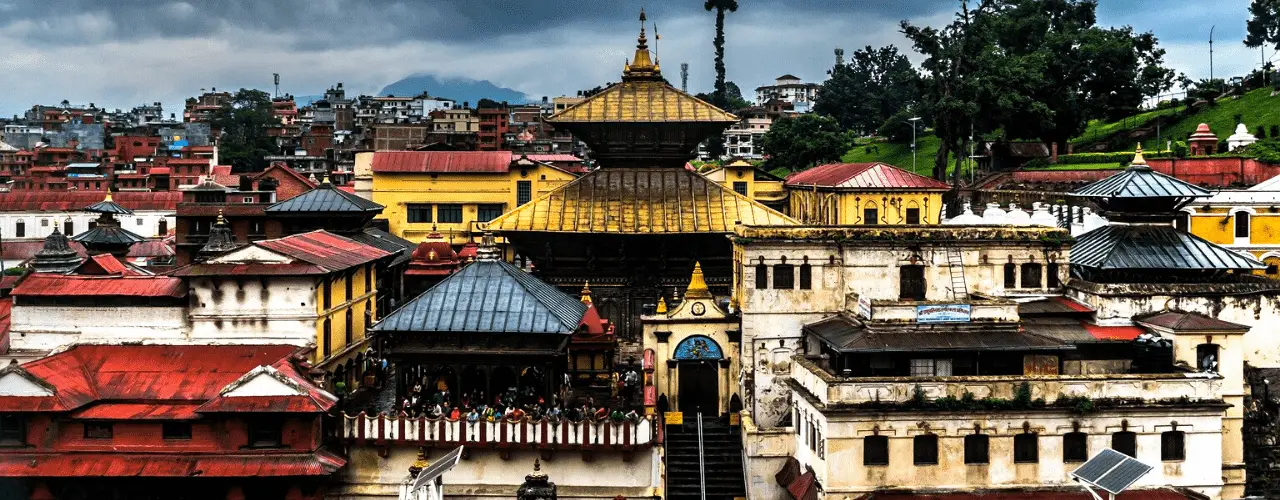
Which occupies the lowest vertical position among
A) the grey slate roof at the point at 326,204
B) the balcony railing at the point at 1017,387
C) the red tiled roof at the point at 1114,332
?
the balcony railing at the point at 1017,387

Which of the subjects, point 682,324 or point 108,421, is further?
point 682,324

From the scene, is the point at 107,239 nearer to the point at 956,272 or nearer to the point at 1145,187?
the point at 956,272

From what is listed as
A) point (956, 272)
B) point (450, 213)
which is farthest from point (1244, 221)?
point (450, 213)

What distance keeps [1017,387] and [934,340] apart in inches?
110

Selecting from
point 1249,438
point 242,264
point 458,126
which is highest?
point 458,126

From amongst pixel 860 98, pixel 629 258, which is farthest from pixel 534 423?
pixel 860 98

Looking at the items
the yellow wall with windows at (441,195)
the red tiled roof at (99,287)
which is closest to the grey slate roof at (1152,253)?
the red tiled roof at (99,287)

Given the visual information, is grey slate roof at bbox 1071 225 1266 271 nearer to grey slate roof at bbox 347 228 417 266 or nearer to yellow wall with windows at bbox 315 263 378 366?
yellow wall with windows at bbox 315 263 378 366

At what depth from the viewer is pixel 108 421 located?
3716cm

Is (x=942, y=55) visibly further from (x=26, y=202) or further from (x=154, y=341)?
(x=26, y=202)

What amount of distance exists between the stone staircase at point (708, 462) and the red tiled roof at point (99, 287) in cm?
1665

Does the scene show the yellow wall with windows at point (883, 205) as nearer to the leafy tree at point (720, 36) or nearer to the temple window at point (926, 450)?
the temple window at point (926, 450)

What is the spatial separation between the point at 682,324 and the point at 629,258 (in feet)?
29.6

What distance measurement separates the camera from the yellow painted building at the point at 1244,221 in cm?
5981
